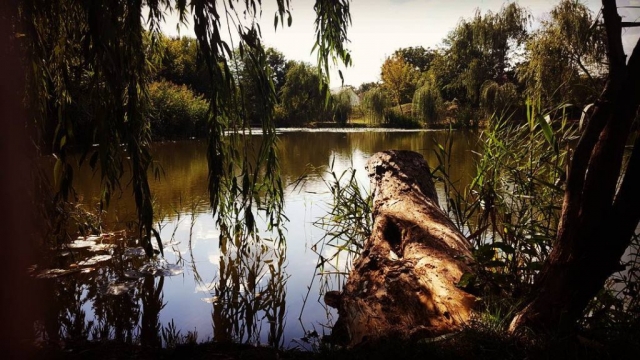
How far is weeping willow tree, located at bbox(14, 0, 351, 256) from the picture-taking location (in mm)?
1472

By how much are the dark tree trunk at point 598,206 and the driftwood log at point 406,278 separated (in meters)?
0.38

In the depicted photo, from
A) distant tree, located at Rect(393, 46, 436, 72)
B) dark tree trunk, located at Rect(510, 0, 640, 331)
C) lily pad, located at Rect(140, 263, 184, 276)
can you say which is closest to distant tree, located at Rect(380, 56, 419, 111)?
distant tree, located at Rect(393, 46, 436, 72)

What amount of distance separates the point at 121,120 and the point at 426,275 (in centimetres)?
159

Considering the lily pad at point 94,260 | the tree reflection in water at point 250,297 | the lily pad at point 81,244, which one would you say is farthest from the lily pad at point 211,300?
the lily pad at point 81,244

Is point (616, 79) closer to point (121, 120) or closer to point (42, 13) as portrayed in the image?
point (121, 120)

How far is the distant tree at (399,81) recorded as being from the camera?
1144 inches

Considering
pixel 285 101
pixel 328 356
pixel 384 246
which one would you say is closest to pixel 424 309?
pixel 328 356

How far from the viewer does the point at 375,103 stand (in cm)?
2089

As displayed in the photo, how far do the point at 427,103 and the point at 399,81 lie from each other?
10.7m

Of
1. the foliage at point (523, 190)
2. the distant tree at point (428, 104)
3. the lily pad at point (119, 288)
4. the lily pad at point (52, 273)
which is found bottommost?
the lily pad at point (119, 288)

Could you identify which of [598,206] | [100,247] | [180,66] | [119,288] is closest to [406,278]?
[598,206]

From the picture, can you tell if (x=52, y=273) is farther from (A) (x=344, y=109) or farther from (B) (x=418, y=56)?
(B) (x=418, y=56)

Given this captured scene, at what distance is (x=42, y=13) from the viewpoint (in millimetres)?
2023

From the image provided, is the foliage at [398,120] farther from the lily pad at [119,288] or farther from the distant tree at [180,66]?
the lily pad at [119,288]
